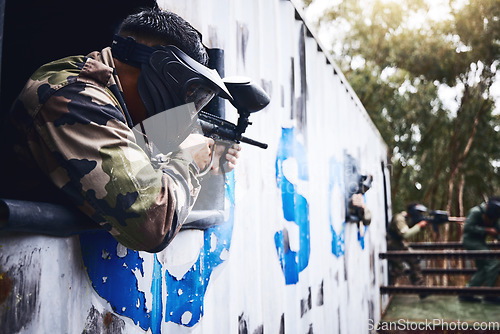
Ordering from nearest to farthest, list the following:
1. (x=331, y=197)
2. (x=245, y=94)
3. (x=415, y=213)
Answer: (x=245, y=94) < (x=331, y=197) < (x=415, y=213)

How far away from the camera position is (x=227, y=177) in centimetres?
212

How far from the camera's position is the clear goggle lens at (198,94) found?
1.32m

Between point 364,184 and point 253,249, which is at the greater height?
point 364,184

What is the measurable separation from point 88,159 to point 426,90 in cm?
1669

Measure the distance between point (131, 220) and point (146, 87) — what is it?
1.27ft

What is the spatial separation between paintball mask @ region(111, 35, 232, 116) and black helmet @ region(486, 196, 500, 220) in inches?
285

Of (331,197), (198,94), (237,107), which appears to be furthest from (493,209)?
(198,94)

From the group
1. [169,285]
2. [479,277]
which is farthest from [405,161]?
[169,285]

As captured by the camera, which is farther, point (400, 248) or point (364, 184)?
point (400, 248)

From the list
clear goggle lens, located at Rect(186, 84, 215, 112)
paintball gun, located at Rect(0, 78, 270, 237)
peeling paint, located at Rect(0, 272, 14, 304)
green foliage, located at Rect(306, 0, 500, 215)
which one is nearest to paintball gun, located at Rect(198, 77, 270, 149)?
paintball gun, located at Rect(0, 78, 270, 237)

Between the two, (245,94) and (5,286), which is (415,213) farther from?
(5,286)

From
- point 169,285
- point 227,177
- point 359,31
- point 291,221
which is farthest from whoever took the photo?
point 359,31

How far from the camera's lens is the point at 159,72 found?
125 centimetres

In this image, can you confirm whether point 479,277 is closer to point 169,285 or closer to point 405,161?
point 169,285
